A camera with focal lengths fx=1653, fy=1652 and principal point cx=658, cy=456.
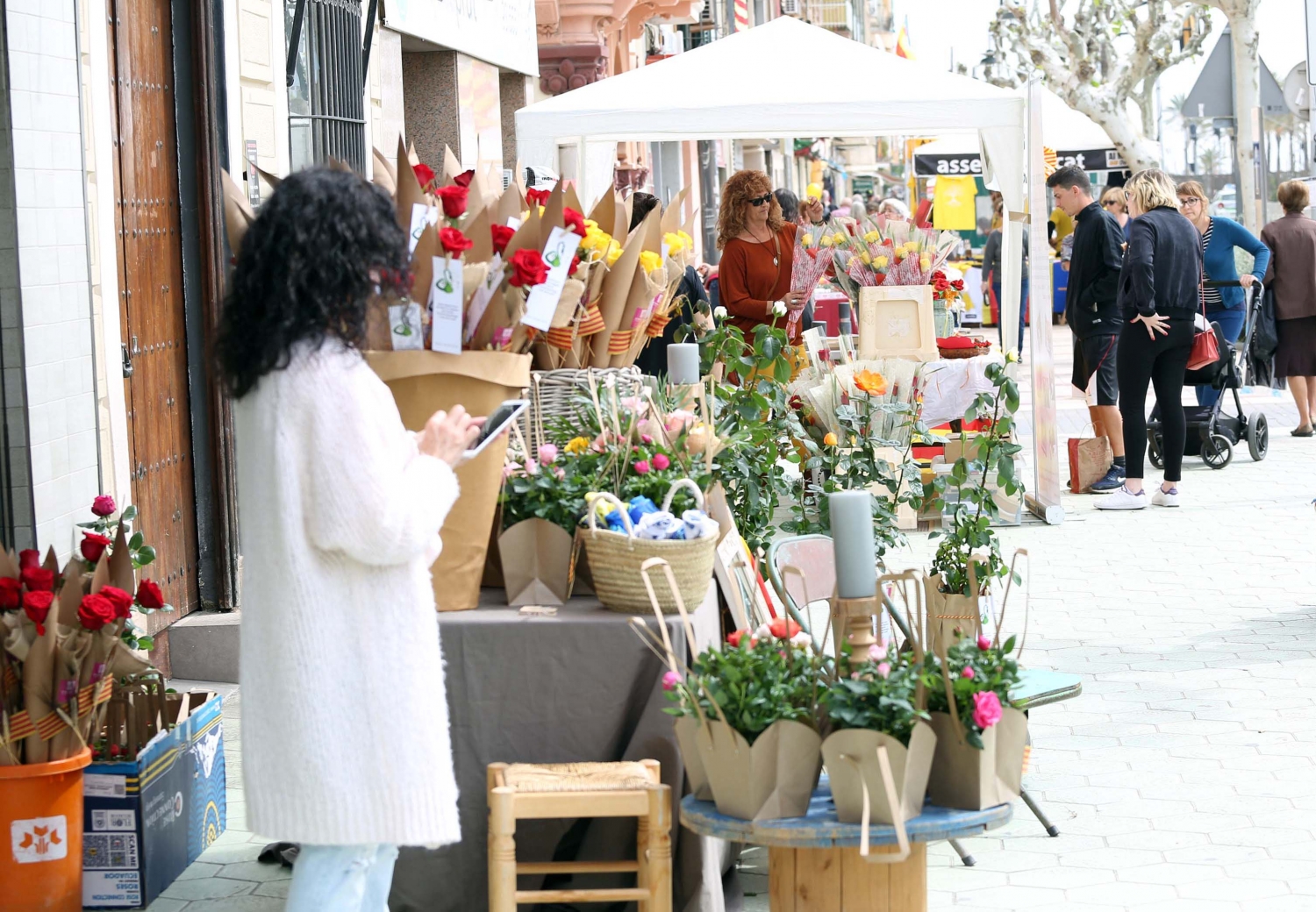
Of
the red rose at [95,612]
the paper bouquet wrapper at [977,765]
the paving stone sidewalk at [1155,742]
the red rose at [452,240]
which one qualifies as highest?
the red rose at [452,240]

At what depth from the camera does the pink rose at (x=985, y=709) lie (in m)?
3.09

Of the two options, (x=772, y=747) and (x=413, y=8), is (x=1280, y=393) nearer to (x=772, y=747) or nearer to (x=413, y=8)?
(x=413, y=8)

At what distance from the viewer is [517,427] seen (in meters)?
4.04

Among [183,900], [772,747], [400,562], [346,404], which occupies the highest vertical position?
[346,404]

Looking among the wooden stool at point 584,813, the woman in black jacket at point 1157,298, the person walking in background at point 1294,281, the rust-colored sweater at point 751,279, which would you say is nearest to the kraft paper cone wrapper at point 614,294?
the wooden stool at point 584,813

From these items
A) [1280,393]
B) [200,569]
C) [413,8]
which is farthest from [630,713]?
[1280,393]

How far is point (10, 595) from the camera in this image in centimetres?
373

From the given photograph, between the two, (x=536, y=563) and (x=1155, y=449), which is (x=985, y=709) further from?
(x=1155, y=449)

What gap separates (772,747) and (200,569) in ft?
12.4

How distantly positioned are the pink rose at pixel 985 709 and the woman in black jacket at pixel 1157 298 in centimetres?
601

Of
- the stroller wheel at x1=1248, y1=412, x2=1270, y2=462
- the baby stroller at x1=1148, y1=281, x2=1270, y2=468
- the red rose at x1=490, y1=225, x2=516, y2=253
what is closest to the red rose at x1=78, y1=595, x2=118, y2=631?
Result: the red rose at x1=490, y1=225, x2=516, y2=253

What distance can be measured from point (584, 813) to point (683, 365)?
1578mm

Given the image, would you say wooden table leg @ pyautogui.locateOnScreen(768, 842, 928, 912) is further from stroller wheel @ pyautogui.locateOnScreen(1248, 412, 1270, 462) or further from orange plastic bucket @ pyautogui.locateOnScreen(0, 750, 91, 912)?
stroller wheel @ pyautogui.locateOnScreen(1248, 412, 1270, 462)

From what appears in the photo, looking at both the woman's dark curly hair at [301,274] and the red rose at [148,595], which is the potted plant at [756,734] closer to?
the woman's dark curly hair at [301,274]
